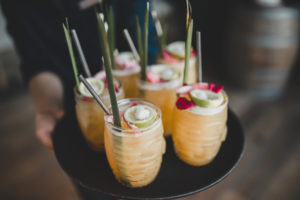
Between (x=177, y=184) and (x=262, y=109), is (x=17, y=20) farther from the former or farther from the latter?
(x=262, y=109)

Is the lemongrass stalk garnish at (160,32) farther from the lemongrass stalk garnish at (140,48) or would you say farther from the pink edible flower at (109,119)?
the pink edible flower at (109,119)

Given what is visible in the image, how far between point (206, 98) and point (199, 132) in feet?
0.38

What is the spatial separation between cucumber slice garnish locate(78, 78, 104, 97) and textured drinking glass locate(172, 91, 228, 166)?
0.92 ft

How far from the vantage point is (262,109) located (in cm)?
261

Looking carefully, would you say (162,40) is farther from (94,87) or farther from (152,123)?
(152,123)

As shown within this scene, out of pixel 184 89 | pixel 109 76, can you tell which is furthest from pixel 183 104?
pixel 109 76

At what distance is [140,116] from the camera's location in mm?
757

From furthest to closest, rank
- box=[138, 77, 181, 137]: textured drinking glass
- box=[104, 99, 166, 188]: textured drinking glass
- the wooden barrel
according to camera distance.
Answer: the wooden barrel → box=[138, 77, 181, 137]: textured drinking glass → box=[104, 99, 166, 188]: textured drinking glass

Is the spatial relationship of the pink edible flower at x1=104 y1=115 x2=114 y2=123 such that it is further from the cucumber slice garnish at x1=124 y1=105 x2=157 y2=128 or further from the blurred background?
the blurred background

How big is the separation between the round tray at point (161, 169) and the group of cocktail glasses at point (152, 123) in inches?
1.0

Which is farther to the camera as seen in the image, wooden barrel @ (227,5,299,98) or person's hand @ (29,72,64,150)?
wooden barrel @ (227,5,299,98)

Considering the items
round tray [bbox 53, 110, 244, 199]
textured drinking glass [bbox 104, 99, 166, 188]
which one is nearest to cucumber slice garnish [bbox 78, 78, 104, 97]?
textured drinking glass [bbox 104, 99, 166, 188]

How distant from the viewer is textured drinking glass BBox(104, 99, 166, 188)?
0.74 metres

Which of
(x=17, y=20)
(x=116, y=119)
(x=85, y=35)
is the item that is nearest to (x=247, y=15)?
(x=85, y=35)
